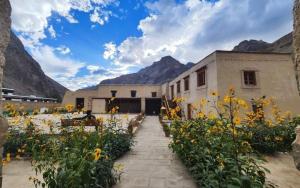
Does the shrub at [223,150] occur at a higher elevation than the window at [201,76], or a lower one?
lower

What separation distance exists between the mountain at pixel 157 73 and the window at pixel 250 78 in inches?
3937

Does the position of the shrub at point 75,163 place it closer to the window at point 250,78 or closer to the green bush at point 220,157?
the green bush at point 220,157

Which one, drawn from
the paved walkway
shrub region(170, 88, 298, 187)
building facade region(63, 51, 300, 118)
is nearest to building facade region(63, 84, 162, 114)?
building facade region(63, 51, 300, 118)

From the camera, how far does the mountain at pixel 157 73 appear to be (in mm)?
117938

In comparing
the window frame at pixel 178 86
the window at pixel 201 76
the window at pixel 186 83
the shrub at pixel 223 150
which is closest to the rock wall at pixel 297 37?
the shrub at pixel 223 150

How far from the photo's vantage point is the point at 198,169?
4.36 metres

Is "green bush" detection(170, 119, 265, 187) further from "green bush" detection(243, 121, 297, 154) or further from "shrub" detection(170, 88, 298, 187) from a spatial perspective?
"green bush" detection(243, 121, 297, 154)

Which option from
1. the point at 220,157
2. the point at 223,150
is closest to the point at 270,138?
the point at 223,150

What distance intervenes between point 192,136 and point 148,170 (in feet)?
4.82

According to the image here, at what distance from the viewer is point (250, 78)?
14.3 meters

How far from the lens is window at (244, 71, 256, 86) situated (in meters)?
14.2

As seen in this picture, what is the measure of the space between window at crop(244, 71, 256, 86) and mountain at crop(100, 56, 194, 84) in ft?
328

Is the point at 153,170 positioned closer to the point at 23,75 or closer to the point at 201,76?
the point at 201,76

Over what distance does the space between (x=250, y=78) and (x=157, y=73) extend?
112 metres
